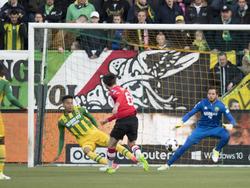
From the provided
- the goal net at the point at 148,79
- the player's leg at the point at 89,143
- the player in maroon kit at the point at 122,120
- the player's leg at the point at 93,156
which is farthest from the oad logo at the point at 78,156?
the player in maroon kit at the point at 122,120

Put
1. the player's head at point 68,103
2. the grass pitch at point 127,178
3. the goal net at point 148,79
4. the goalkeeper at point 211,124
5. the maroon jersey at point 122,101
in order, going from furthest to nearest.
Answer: the goal net at point 148,79 → the player's head at point 68,103 → the goalkeeper at point 211,124 → the maroon jersey at point 122,101 → the grass pitch at point 127,178

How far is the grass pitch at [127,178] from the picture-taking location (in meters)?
13.6

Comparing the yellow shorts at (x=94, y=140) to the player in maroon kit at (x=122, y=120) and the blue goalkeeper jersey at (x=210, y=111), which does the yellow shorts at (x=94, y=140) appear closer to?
the player in maroon kit at (x=122, y=120)

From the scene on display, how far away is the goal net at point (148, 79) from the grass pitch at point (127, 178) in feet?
3.51

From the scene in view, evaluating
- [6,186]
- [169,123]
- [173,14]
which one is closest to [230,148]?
[169,123]

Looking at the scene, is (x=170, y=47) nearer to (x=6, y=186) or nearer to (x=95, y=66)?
(x=95, y=66)

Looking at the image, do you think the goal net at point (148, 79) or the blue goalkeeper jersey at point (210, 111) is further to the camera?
the goal net at point (148, 79)

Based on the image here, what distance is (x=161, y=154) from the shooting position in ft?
63.7

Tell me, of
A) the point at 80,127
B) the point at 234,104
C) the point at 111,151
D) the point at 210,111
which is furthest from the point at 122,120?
the point at 234,104

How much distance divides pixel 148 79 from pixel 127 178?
15.3ft

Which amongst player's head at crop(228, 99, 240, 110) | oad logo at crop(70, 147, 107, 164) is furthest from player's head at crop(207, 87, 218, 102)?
oad logo at crop(70, 147, 107, 164)

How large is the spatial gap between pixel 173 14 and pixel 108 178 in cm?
621

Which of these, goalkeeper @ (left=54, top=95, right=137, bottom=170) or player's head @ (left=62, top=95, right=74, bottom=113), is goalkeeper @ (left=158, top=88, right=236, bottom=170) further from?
player's head @ (left=62, top=95, right=74, bottom=113)

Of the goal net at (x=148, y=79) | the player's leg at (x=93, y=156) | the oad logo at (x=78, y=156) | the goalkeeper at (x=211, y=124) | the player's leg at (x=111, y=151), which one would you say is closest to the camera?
the player's leg at (x=111, y=151)
